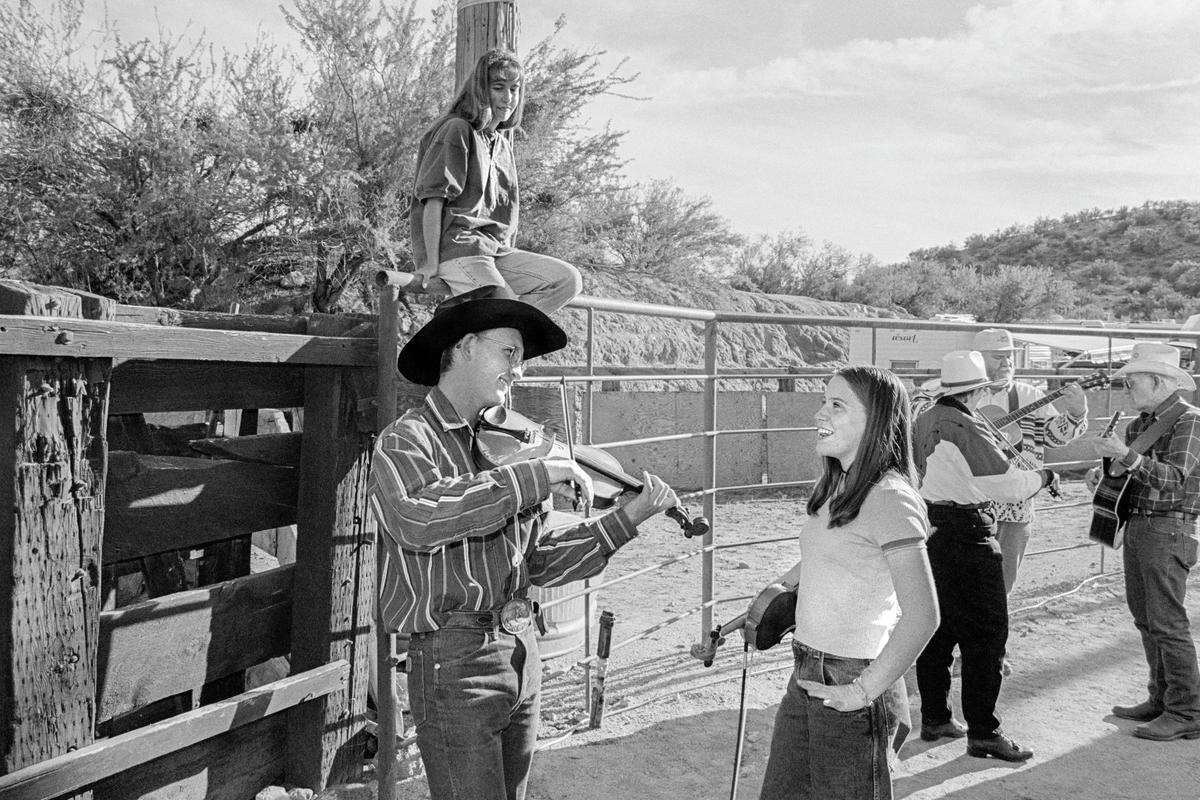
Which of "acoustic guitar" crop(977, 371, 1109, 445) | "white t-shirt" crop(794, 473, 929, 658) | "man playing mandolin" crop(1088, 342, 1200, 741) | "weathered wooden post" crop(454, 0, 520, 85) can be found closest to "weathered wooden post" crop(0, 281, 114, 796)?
"white t-shirt" crop(794, 473, 929, 658)

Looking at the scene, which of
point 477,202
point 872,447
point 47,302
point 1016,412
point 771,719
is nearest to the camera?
point 47,302

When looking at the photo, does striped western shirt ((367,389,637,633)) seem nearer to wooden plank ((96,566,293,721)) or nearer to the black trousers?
wooden plank ((96,566,293,721))

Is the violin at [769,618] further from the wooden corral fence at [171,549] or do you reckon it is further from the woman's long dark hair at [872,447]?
the wooden corral fence at [171,549]

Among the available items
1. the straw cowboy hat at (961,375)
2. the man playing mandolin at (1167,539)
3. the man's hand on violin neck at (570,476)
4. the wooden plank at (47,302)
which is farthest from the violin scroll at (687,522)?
the man playing mandolin at (1167,539)

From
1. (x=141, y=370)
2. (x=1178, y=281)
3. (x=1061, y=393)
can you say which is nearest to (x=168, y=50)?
(x=141, y=370)

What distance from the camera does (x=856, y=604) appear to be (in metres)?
2.35

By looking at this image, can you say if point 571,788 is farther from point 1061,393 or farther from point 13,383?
point 1061,393

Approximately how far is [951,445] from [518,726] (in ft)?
8.67

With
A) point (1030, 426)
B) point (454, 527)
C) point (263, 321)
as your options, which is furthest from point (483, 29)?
point (1030, 426)

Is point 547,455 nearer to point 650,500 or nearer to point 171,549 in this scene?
point 650,500

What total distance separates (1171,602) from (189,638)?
4.22 metres

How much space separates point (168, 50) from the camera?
8.40 metres

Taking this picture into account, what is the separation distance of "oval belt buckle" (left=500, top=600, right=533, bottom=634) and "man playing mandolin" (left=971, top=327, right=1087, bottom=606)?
3.68 m

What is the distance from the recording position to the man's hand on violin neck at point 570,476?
208 centimetres
